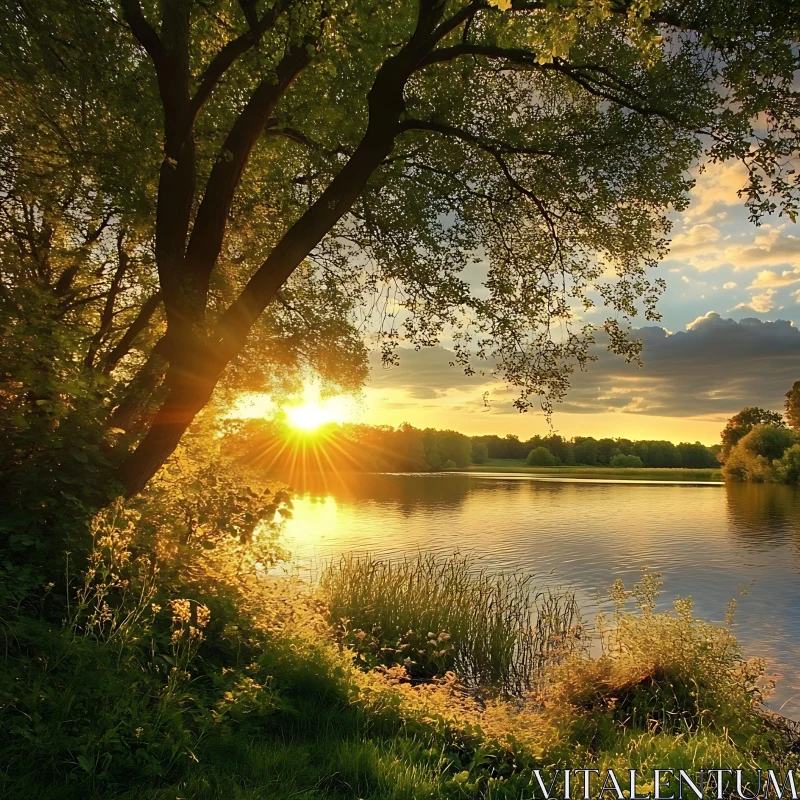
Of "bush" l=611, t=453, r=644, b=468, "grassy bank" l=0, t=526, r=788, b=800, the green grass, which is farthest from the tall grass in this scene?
"bush" l=611, t=453, r=644, b=468

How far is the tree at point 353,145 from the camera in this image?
6.53 m

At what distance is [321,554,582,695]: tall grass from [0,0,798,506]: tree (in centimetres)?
455

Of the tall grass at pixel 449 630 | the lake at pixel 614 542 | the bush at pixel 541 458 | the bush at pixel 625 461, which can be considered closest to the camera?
the tall grass at pixel 449 630

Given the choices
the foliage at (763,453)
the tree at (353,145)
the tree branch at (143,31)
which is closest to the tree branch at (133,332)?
the tree at (353,145)

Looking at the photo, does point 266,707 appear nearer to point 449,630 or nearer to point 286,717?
point 286,717

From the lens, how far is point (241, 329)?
6.95 meters

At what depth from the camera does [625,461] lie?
108 metres

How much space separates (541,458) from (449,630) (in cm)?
10338

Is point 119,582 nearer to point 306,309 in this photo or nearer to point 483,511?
point 306,309

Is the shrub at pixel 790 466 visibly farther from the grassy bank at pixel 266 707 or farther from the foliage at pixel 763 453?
the grassy bank at pixel 266 707

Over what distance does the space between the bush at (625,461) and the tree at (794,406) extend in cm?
4312

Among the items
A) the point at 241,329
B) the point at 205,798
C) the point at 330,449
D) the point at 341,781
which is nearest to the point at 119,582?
the point at 205,798

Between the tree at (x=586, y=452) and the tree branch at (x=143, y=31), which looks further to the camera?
the tree at (x=586, y=452)

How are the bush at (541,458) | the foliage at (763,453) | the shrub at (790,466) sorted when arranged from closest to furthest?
1. the shrub at (790,466)
2. the foliage at (763,453)
3. the bush at (541,458)
